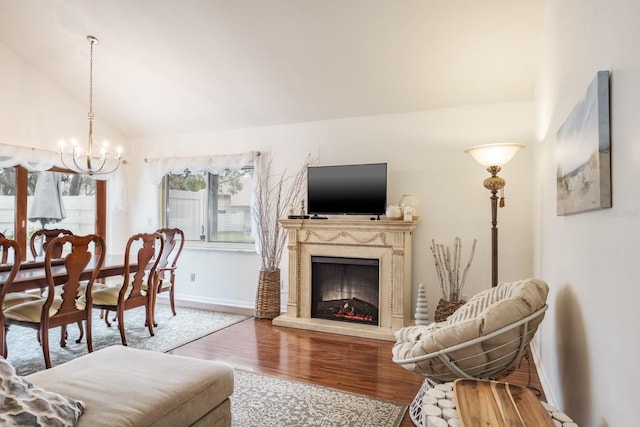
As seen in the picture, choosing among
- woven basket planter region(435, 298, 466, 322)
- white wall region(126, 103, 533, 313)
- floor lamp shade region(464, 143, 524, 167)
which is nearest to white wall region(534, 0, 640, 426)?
floor lamp shade region(464, 143, 524, 167)

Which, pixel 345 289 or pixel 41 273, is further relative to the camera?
pixel 345 289

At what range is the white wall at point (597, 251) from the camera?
43.3 inches

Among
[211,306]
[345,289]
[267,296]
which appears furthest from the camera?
[211,306]

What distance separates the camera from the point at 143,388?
1614 mm

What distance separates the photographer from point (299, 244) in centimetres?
433

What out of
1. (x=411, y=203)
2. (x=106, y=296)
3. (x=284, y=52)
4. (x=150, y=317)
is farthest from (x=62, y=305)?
(x=411, y=203)

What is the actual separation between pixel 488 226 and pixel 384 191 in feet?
3.53

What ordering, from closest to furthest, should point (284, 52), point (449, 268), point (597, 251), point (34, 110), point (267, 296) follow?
point (597, 251) → point (284, 52) → point (449, 268) → point (267, 296) → point (34, 110)

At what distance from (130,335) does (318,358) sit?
1926 millimetres

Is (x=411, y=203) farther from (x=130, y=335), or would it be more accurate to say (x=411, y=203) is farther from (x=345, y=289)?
(x=130, y=335)

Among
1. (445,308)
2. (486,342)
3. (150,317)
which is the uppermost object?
(486,342)

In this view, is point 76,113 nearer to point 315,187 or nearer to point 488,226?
point 315,187

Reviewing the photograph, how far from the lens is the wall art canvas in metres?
1.29

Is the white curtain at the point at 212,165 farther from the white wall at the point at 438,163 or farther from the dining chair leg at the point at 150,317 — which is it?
the dining chair leg at the point at 150,317
